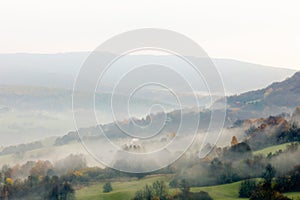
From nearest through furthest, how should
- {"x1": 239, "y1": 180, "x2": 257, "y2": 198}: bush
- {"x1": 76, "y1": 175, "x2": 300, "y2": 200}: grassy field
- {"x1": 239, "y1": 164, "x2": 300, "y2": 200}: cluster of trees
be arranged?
1. {"x1": 239, "y1": 164, "x2": 300, "y2": 200}: cluster of trees
2. {"x1": 239, "y1": 180, "x2": 257, "y2": 198}: bush
3. {"x1": 76, "y1": 175, "x2": 300, "y2": 200}: grassy field

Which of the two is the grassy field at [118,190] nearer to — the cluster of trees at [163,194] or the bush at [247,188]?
the cluster of trees at [163,194]

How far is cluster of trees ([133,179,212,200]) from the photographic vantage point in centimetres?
8622

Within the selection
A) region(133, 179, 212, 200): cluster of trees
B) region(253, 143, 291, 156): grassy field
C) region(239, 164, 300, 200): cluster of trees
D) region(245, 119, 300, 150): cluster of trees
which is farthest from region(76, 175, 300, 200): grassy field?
region(245, 119, 300, 150): cluster of trees

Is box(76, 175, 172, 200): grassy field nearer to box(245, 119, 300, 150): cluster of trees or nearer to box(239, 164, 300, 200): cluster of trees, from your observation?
box(239, 164, 300, 200): cluster of trees

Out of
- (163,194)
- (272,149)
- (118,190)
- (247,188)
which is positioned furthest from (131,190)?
(272,149)

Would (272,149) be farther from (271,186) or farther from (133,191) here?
(133,191)

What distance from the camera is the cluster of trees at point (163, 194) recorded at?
8622 cm

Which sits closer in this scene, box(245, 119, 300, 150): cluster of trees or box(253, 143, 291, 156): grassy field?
box(253, 143, 291, 156): grassy field

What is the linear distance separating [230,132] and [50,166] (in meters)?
82.6

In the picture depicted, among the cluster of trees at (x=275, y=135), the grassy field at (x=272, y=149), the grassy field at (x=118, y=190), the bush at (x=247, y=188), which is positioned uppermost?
the cluster of trees at (x=275, y=135)

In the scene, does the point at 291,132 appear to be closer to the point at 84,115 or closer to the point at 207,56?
the point at 84,115

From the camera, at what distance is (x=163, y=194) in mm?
89125

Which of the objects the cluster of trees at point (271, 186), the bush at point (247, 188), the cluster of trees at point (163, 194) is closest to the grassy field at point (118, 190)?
the cluster of trees at point (163, 194)

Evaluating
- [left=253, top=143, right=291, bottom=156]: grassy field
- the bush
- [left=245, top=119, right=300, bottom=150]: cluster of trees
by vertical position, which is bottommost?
the bush
